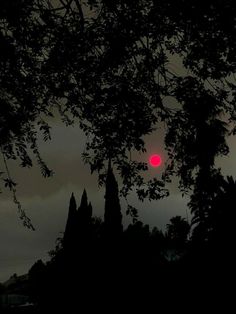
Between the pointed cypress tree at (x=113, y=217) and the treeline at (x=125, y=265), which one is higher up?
the pointed cypress tree at (x=113, y=217)

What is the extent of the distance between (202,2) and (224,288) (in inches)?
514

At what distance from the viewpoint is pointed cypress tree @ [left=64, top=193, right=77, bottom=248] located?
55.4 meters

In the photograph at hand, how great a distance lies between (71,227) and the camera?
2249 inches

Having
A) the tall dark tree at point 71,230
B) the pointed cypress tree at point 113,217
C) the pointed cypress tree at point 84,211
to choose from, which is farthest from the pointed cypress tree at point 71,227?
the pointed cypress tree at point 113,217

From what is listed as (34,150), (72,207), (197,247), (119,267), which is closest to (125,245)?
(119,267)

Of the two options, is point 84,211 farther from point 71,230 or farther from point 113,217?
point 113,217

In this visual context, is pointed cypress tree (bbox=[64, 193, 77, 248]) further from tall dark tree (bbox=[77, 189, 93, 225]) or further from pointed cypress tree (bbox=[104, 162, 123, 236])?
pointed cypress tree (bbox=[104, 162, 123, 236])

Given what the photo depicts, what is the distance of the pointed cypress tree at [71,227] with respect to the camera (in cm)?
5541

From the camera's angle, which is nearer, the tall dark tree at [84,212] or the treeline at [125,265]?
the treeline at [125,265]

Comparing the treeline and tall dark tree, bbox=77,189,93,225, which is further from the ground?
tall dark tree, bbox=77,189,93,225

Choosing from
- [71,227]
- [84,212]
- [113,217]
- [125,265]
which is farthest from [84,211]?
[125,265]

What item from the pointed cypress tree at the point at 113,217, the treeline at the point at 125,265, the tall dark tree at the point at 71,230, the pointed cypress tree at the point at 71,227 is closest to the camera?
the treeline at the point at 125,265

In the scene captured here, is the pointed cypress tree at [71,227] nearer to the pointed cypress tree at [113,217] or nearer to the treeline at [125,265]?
the treeline at [125,265]

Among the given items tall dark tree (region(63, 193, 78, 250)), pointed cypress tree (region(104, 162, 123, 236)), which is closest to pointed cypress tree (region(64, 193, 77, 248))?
tall dark tree (region(63, 193, 78, 250))
